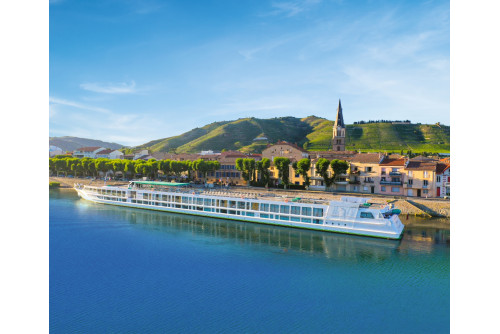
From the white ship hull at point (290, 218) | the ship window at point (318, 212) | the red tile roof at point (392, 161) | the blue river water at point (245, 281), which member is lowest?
the blue river water at point (245, 281)

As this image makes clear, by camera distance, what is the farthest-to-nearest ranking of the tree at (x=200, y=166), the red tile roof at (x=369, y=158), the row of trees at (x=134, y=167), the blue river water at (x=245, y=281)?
the row of trees at (x=134, y=167) → the tree at (x=200, y=166) → the red tile roof at (x=369, y=158) → the blue river water at (x=245, y=281)

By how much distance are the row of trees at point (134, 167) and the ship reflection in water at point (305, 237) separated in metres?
29.4

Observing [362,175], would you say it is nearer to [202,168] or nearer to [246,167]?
[246,167]

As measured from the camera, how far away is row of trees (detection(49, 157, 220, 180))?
247 feet

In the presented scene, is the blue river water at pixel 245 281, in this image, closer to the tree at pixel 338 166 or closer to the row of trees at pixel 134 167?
the tree at pixel 338 166

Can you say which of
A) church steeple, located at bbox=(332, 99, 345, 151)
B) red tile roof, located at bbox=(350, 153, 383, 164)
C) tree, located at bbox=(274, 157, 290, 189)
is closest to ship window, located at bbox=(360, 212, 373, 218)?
red tile roof, located at bbox=(350, 153, 383, 164)

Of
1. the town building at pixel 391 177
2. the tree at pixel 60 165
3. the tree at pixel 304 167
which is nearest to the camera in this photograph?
the town building at pixel 391 177

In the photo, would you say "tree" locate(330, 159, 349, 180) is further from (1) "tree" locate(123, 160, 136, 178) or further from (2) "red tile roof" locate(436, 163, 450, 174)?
(1) "tree" locate(123, 160, 136, 178)

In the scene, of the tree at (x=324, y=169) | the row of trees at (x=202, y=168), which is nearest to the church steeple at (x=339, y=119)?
the row of trees at (x=202, y=168)

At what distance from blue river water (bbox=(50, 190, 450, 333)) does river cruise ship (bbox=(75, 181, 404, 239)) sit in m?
1.42

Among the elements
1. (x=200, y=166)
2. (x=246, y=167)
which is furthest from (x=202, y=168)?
(x=246, y=167)

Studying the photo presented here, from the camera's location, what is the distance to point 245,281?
936 inches

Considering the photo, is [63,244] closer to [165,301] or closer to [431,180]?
[165,301]

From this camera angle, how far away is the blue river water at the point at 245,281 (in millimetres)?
18734
